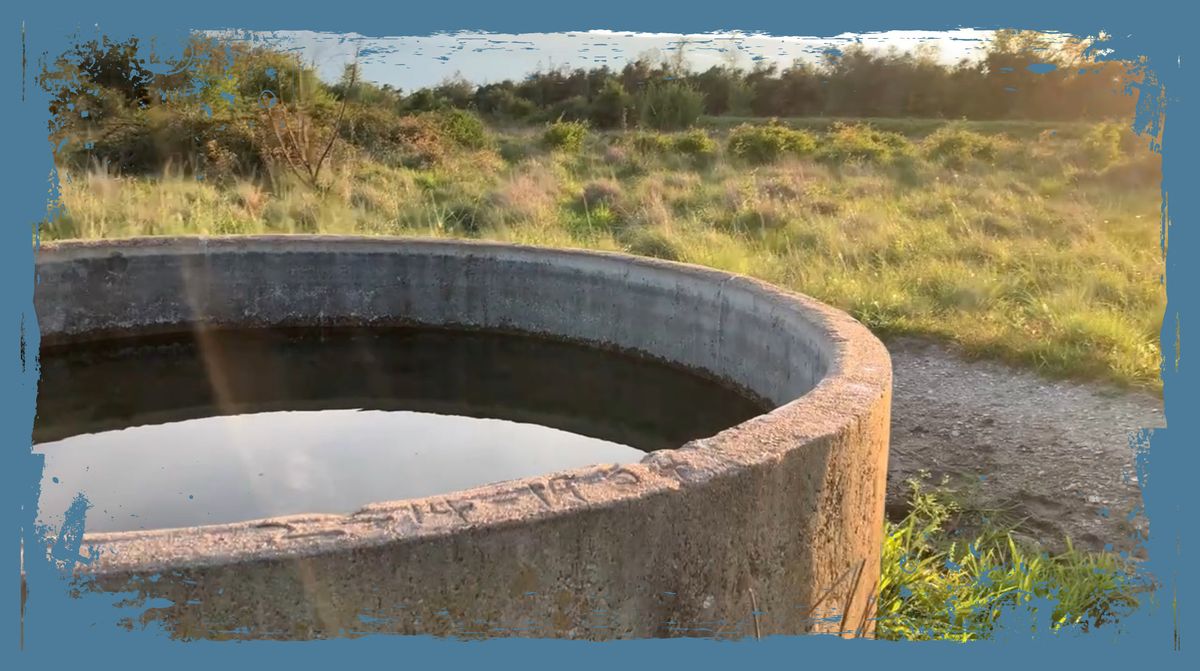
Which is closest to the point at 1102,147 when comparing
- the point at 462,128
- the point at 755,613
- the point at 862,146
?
the point at 862,146

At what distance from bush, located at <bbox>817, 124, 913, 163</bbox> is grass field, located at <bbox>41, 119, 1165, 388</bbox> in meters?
0.06

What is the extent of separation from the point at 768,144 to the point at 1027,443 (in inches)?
525

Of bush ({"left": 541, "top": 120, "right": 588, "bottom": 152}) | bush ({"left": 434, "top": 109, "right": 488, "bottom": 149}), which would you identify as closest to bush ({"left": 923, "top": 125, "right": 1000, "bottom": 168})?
bush ({"left": 541, "top": 120, "right": 588, "bottom": 152})

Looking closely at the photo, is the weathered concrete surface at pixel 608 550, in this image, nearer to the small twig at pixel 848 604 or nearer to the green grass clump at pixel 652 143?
the small twig at pixel 848 604

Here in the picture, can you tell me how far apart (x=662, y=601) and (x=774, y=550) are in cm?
43

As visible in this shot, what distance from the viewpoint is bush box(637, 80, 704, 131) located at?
72.6 ft

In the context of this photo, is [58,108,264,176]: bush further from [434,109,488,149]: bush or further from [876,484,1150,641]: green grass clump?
[876,484,1150,641]: green grass clump

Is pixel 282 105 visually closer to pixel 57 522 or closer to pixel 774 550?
pixel 57 522

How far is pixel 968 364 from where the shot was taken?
6992 mm

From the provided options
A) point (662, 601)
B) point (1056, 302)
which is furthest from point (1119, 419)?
point (662, 601)

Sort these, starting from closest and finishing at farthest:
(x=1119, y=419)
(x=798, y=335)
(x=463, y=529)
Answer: (x=463, y=529), (x=798, y=335), (x=1119, y=419)

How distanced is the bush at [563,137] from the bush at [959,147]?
6.27 m

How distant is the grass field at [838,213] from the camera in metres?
7.81

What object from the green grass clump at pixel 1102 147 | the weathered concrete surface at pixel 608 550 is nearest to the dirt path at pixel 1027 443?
the weathered concrete surface at pixel 608 550
